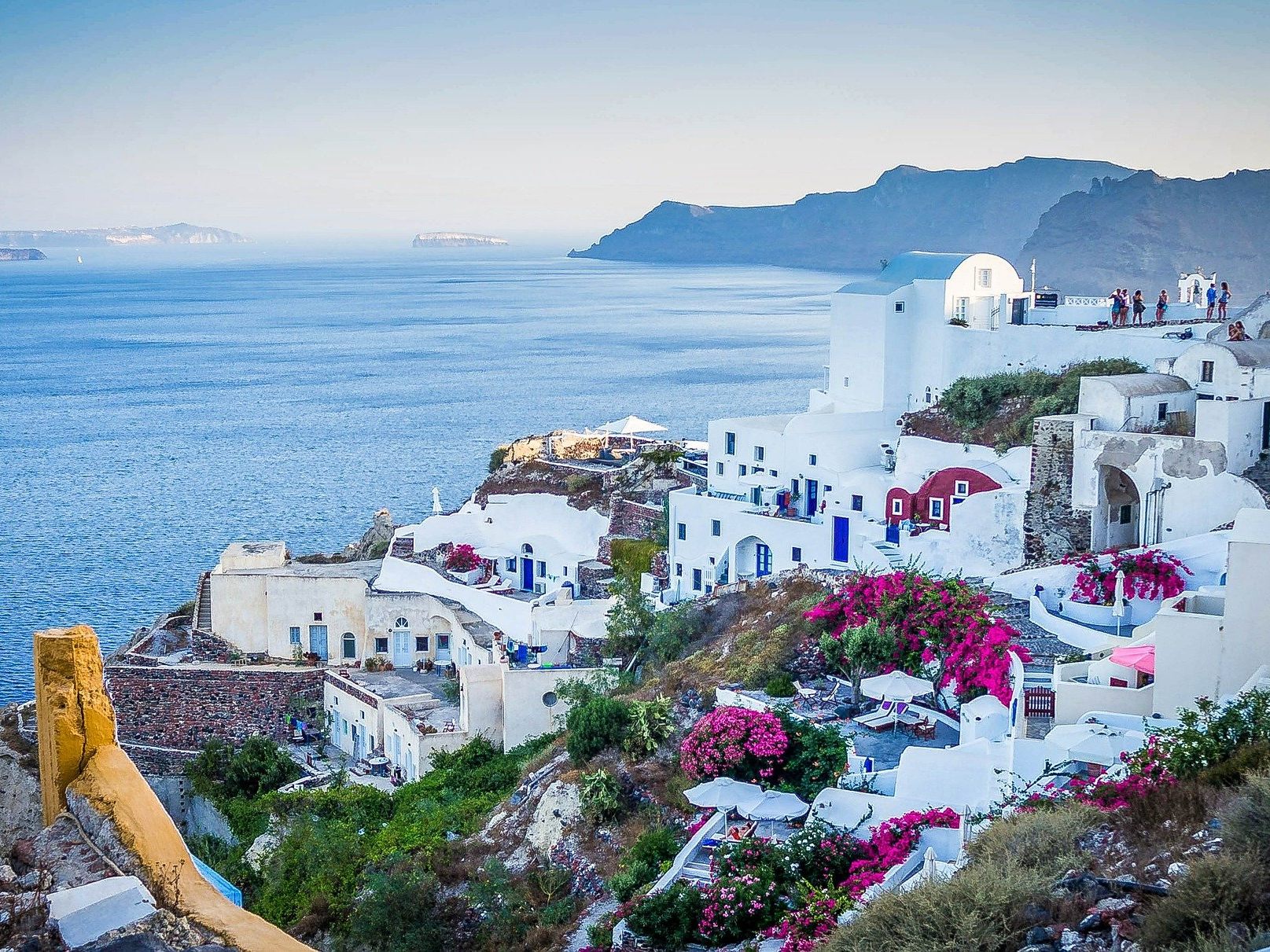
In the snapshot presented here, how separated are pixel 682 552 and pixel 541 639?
141 inches

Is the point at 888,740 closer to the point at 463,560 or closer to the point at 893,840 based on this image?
the point at 893,840

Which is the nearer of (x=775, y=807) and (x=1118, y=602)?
(x=775, y=807)

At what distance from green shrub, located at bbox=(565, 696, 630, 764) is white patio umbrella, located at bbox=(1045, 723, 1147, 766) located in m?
6.10

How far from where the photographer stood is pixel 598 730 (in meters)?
18.1

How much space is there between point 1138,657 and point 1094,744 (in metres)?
2.05

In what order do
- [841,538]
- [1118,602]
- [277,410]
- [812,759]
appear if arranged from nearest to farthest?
1. [812,759]
2. [1118,602]
3. [841,538]
4. [277,410]

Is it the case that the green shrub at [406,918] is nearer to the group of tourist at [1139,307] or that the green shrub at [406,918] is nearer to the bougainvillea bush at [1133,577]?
the bougainvillea bush at [1133,577]

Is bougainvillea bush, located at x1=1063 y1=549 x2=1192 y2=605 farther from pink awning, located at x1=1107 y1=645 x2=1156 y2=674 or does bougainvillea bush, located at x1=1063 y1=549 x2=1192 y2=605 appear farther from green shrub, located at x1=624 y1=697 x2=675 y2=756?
green shrub, located at x1=624 y1=697 x2=675 y2=756

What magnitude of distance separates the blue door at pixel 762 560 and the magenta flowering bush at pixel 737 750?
12.4m

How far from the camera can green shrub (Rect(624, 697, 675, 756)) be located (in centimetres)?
1772

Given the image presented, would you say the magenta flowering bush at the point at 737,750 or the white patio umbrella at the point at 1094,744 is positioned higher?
the white patio umbrella at the point at 1094,744

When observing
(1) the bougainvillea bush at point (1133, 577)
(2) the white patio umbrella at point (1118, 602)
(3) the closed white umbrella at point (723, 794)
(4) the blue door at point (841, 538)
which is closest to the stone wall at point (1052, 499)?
(1) the bougainvillea bush at point (1133, 577)

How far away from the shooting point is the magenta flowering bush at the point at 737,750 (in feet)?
50.9

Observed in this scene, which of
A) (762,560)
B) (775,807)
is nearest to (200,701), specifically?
(762,560)
